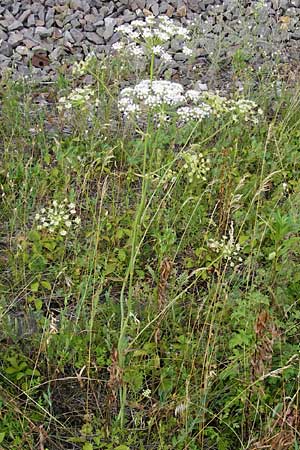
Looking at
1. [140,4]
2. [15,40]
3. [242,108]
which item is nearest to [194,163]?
[242,108]

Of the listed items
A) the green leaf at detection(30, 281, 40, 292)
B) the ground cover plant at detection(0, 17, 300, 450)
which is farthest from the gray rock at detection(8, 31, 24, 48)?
the green leaf at detection(30, 281, 40, 292)

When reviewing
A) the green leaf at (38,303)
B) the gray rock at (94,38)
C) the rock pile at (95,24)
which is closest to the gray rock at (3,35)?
the rock pile at (95,24)

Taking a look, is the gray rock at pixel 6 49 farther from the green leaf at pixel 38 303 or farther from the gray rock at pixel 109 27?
the green leaf at pixel 38 303

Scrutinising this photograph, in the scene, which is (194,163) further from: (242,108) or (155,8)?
(155,8)

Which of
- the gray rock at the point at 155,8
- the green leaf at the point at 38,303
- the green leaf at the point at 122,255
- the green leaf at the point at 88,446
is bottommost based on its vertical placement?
the green leaf at the point at 88,446

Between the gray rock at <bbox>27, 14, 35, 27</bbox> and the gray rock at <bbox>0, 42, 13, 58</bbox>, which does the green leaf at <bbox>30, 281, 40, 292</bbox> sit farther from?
the gray rock at <bbox>27, 14, 35, 27</bbox>

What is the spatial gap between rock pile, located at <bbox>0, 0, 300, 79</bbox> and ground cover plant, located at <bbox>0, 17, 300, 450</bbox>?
0.89 m

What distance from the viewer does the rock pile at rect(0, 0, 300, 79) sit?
15.5 feet

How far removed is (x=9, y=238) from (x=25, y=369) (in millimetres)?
833

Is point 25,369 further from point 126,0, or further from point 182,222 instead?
point 126,0

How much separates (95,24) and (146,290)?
292 centimetres

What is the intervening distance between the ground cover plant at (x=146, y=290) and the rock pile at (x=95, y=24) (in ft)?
2.91

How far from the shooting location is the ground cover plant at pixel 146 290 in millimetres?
2297

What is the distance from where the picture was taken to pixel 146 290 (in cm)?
279
